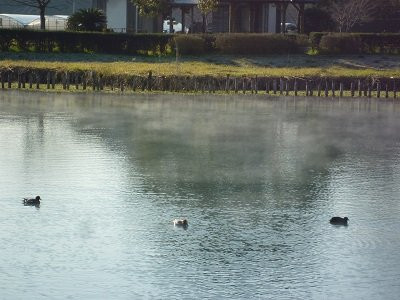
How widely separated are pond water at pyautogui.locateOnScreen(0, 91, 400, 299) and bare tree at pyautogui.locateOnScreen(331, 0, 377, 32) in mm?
32716

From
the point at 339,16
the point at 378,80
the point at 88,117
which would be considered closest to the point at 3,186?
the point at 88,117

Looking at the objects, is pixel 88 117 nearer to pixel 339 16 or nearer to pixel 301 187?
pixel 301 187

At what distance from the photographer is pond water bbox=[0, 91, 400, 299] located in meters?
15.2

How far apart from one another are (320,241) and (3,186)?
774cm

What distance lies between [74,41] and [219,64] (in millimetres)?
9007

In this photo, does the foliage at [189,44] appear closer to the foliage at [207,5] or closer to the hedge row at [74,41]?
the hedge row at [74,41]

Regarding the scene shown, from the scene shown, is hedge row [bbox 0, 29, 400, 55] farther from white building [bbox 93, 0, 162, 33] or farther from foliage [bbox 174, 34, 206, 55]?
white building [bbox 93, 0, 162, 33]

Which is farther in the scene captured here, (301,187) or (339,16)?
(339,16)

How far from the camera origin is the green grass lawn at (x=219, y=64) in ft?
162

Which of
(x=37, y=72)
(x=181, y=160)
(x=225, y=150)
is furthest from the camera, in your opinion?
(x=37, y=72)

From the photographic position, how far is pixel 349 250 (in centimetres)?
1716

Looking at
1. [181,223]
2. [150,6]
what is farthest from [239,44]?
[181,223]

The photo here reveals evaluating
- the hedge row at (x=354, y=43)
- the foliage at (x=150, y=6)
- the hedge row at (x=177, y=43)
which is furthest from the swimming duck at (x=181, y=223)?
the foliage at (x=150, y=6)

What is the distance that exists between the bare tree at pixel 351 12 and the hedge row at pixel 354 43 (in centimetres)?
673
